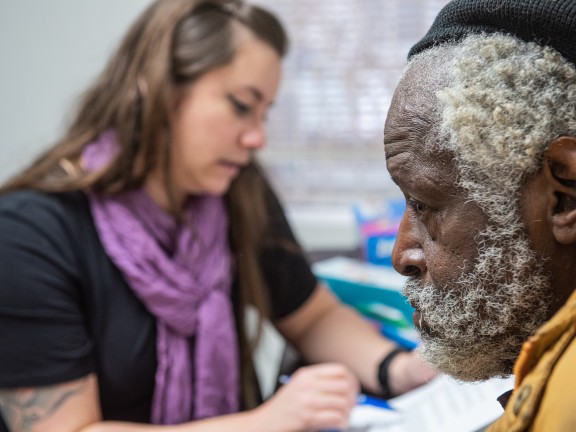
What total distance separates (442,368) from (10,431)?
2.47 feet

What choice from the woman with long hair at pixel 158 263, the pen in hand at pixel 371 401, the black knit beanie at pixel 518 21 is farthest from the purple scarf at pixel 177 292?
the black knit beanie at pixel 518 21

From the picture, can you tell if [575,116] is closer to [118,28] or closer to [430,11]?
[430,11]

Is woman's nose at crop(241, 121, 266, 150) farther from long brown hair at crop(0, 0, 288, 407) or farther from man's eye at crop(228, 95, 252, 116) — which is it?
long brown hair at crop(0, 0, 288, 407)

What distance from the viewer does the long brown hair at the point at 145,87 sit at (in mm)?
1257

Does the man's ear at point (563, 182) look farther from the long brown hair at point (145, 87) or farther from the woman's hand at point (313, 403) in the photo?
the long brown hair at point (145, 87)

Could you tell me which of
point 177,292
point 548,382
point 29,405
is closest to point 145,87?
point 177,292

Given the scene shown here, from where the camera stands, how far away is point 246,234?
1.49 m

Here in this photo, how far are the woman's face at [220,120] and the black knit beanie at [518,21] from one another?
0.70 m

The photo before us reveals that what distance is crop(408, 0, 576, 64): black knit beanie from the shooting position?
0.58 meters

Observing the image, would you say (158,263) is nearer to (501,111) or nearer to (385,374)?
(385,374)

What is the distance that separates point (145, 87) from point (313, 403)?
65cm

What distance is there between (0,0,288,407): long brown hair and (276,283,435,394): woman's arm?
0.18m

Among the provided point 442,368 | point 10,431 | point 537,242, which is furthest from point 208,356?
point 537,242

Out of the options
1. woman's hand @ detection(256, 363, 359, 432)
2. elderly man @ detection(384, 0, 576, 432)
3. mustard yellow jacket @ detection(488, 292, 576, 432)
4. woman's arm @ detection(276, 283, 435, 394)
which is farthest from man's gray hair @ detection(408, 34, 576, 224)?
woman's arm @ detection(276, 283, 435, 394)
